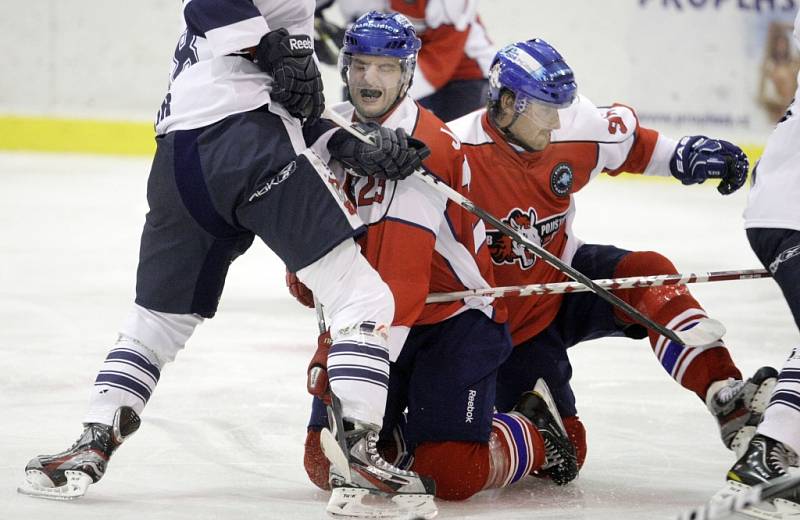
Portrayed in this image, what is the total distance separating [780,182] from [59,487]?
1416 mm

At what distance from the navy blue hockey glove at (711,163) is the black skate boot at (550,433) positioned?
22.5 inches

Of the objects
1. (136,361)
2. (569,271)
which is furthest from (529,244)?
(136,361)

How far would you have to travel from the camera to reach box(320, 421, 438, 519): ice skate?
2393 mm

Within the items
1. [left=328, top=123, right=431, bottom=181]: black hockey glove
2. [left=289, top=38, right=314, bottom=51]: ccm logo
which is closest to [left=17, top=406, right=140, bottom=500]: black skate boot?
[left=328, top=123, right=431, bottom=181]: black hockey glove

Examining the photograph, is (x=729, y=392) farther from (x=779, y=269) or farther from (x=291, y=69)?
(x=291, y=69)

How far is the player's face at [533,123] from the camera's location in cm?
278

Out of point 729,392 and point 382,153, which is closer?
point 382,153

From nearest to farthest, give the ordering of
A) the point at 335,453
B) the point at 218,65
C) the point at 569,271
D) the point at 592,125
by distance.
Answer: the point at 335,453
the point at 218,65
the point at 569,271
the point at 592,125

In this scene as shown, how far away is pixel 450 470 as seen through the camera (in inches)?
103

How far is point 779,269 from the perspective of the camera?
254 cm

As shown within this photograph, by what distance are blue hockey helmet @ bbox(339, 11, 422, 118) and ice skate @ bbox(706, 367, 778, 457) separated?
85cm

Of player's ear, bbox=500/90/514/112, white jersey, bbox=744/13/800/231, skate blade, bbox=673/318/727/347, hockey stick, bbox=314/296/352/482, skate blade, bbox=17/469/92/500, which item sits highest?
player's ear, bbox=500/90/514/112

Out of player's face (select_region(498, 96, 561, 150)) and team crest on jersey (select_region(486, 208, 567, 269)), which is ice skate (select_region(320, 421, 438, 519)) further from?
player's face (select_region(498, 96, 561, 150))

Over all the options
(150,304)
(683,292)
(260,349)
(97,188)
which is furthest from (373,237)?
(97,188)
